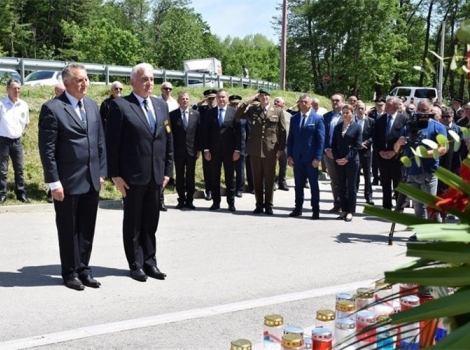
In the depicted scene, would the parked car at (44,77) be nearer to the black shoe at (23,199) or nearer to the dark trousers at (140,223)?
the black shoe at (23,199)

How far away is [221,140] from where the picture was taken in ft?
39.2

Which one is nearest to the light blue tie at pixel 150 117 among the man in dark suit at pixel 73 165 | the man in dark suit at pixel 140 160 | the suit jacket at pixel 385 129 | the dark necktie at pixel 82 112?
the man in dark suit at pixel 140 160

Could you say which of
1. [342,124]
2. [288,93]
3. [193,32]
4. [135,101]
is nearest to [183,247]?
[135,101]

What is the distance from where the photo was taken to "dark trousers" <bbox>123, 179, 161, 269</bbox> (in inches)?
260

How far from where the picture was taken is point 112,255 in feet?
Answer: 25.8

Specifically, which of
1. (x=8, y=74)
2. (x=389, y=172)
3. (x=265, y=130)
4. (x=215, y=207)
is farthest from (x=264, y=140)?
(x=8, y=74)

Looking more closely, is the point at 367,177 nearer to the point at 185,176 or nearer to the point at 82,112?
the point at 185,176

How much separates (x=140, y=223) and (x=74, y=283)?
924mm

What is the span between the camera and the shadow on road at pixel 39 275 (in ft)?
21.2

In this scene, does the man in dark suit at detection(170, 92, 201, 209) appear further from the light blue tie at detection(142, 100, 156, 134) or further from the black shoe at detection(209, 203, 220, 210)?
the light blue tie at detection(142, 100, 156, 134)

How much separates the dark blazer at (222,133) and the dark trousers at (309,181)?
4.73 feet

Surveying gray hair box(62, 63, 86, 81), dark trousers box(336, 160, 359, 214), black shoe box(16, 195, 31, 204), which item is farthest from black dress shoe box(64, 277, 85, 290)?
dark trousers box(336, 160, 359, 214)

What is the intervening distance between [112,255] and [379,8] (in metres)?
34.0

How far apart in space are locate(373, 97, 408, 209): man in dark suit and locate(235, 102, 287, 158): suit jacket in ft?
5.66
